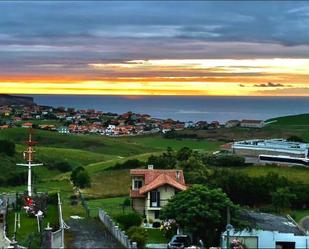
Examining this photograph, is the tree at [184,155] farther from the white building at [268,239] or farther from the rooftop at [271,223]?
the white building at [268,239]

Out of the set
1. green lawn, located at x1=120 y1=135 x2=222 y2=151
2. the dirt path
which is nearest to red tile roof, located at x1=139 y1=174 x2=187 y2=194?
the dirt path

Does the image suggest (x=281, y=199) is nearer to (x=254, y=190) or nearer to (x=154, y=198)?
(x=254, y=190)

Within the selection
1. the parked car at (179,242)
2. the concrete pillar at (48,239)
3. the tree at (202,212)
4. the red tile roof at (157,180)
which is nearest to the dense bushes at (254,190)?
the red tile roof at (157,180)

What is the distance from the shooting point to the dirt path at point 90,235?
2804 centimetres

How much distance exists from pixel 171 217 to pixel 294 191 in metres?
13.6

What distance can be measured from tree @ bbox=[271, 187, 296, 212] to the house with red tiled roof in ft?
18.7

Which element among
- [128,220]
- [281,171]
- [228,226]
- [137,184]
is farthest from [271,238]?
[281,171]

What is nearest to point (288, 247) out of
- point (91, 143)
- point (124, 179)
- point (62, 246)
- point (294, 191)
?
point (62, 246)

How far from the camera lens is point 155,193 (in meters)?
36.6

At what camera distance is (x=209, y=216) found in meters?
30.0

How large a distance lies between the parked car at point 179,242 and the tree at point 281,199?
11.4m

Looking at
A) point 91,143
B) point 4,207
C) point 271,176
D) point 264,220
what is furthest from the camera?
point 91,143

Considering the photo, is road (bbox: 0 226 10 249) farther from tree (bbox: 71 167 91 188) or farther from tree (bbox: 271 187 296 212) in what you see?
tree (bbox: 71 167 91 188)

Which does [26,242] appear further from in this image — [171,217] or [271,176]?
[271,176]
